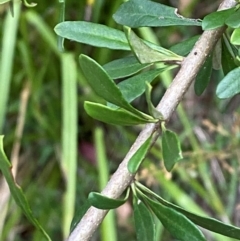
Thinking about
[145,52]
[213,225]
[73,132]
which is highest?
[145,52]

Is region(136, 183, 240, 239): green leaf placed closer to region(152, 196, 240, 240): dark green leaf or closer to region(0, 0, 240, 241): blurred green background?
region(152, 196, 240, 240): dark green leaf

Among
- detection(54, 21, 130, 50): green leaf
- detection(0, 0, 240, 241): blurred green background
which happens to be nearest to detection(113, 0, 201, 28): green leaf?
detection(54, 21, 130, 50): green leaf

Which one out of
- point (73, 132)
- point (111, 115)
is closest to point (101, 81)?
point (111, 115)

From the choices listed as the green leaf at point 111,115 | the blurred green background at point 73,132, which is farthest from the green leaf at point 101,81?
the blurred green background at point 73,132

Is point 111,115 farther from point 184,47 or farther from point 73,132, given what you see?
point 73,132

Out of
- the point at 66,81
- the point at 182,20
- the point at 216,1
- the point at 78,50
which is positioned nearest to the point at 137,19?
the point at 182,20

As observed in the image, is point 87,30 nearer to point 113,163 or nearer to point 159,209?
point 159,209
